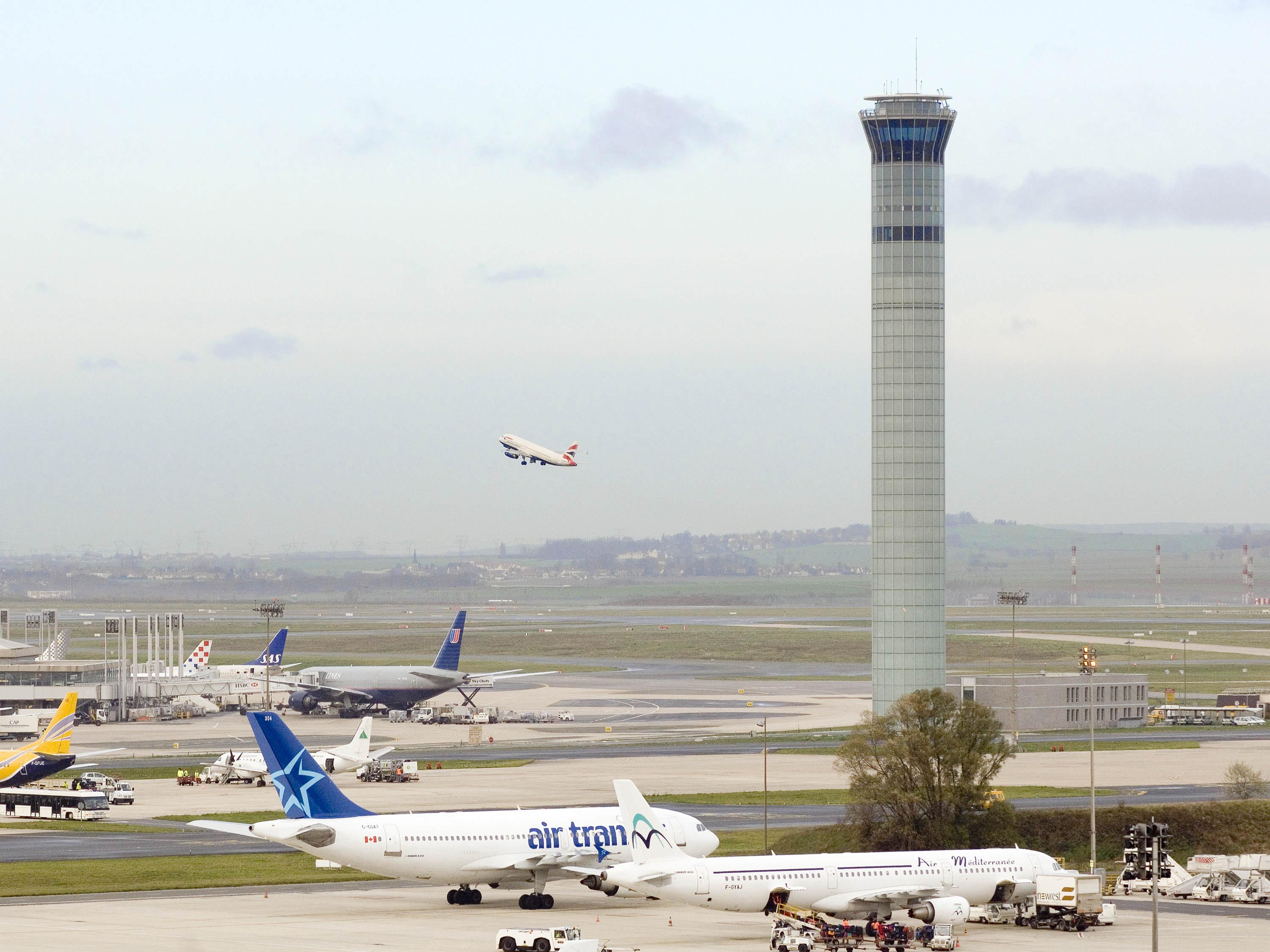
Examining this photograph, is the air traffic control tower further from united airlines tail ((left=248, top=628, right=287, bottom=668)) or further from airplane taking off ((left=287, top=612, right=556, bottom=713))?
united airlines tail ((left=248, top=628, right=287, bottom=668))

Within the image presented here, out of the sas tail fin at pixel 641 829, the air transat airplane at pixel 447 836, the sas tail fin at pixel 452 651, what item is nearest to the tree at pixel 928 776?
the air transat airplane at pixel 447 836

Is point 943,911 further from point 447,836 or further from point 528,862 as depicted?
point 447,836

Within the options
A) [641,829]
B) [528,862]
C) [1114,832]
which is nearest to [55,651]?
[1114,832]

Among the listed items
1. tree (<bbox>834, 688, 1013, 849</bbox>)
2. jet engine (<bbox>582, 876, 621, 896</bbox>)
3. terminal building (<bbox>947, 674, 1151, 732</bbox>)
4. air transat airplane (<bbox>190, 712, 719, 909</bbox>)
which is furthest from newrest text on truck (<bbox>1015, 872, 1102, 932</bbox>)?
terminal building (<bbox>947, 674, 1151, 732</bbox>)

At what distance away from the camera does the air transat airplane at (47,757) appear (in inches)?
4114

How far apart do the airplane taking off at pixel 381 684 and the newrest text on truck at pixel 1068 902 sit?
352 feet

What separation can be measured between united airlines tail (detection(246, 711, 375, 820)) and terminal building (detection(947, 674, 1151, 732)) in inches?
3284

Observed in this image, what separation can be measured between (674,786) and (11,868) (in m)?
44.8

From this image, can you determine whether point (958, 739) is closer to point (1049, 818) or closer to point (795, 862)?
point (1049, 818)

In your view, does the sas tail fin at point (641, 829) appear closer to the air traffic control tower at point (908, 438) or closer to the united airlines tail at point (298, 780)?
the united airlines tail at point (298, 780)

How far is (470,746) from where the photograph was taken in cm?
14738

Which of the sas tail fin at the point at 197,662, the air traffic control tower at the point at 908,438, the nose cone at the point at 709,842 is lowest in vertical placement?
the nose cone at the point at 709,842

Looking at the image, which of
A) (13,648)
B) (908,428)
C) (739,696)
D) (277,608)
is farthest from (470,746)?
(13,648)

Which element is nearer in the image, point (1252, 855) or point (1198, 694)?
point (1252, 855)
